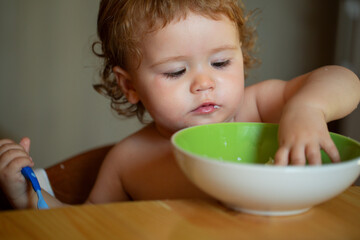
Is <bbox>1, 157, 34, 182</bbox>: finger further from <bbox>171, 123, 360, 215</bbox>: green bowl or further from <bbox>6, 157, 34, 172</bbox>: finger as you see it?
<bbox>171, 123, 360, 215</bbox>: green bowl

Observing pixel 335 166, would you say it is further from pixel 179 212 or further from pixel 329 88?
pixel 329 88

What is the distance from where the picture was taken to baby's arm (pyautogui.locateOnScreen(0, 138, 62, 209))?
2.92 ft

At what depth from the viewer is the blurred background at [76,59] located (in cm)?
199

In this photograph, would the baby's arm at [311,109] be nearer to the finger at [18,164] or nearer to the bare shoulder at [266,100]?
the bare shoulder at [266,100]

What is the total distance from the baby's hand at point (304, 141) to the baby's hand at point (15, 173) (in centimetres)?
59

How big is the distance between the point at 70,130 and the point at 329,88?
1.71m

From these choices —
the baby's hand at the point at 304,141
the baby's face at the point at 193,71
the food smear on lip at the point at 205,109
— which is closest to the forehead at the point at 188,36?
the baby's face at the point at 193,71

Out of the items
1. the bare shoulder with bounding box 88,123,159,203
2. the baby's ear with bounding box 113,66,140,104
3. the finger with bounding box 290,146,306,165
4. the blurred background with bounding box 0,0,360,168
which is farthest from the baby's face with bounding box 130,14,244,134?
the blurred background with bounding box 0,0,360,168

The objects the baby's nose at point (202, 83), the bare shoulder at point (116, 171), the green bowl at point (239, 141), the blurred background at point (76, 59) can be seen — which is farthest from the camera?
the blurred background at point (76, 59)

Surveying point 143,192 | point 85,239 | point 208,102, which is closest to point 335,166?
point 85,239

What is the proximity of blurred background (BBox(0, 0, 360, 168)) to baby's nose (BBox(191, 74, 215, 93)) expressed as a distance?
3.99 ft

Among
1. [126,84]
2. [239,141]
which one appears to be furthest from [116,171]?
[239,141]

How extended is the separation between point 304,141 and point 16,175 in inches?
25.7

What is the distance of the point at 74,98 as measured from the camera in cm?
216
